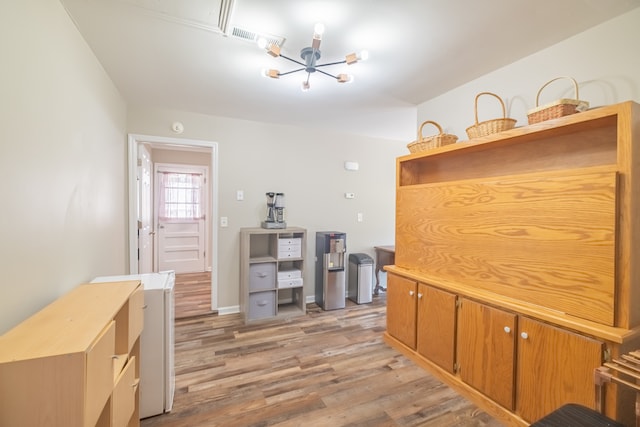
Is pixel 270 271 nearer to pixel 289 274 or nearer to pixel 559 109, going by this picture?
pixel 289 274

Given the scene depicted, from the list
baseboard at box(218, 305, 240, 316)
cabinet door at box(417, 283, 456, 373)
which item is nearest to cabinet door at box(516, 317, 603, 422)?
cabinet door at box(417, 283, 456, 373)

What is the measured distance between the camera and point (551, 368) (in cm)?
151

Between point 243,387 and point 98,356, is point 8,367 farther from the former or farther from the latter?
point 243,387

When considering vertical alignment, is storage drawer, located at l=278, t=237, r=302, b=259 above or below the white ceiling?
below

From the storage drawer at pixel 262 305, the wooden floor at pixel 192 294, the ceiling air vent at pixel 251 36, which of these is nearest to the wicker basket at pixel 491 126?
the ceiling air vent at pixel 251 36

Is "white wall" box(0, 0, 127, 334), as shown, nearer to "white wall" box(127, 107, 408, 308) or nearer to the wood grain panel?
"white wall" box(127, 107, 408, 308)

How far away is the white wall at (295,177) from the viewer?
339 cm

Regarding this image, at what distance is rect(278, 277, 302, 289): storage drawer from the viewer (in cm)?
337

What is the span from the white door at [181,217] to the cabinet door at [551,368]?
5.38 meters

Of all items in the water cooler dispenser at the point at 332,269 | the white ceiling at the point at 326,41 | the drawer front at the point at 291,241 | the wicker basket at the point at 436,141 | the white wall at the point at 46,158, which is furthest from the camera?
the water cooler dispenser at the point at 332,269

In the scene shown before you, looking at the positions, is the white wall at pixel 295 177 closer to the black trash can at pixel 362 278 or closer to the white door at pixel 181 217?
the black trash can at pixel 362 278

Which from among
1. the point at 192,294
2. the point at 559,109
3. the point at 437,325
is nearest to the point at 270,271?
the point at 192,294

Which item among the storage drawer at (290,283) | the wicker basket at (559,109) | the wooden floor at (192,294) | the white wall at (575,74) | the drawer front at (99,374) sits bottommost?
the wooden floor at (192,294)

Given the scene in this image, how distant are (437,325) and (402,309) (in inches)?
15.7
